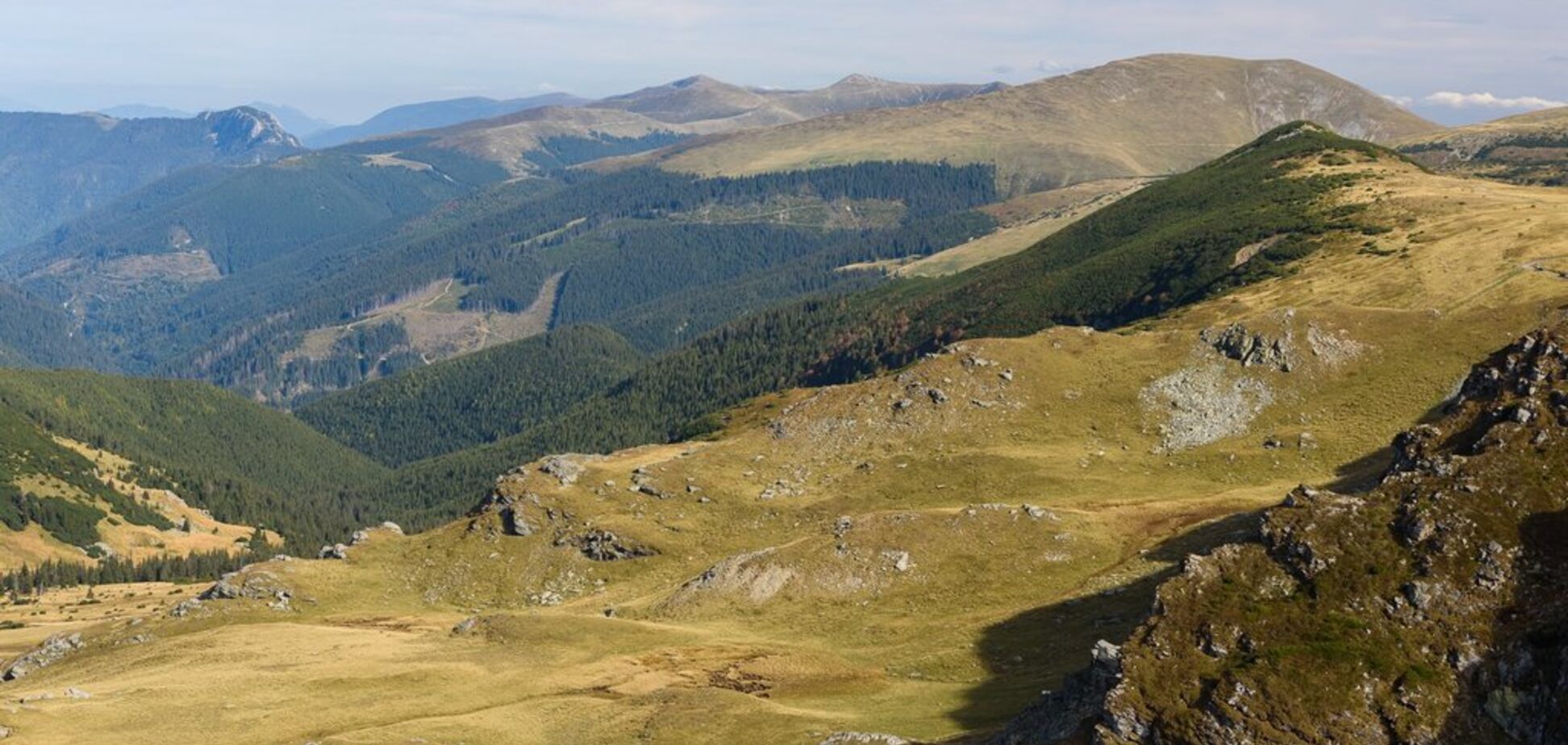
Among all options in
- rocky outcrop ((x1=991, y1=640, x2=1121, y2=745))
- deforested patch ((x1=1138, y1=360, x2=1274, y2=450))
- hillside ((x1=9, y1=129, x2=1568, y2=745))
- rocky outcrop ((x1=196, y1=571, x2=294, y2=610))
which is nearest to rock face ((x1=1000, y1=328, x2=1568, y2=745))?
rocky outcrop ((x1=991, y1=640, x2=1121, y2=745))

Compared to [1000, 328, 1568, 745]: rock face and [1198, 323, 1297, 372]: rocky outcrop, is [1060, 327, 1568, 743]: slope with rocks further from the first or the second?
[1198, 323, 1297, 372]: rocky outcrop

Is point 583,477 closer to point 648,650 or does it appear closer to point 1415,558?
point 648,650

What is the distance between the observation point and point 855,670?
94.2m

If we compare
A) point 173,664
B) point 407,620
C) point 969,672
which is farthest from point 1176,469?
point 173,664

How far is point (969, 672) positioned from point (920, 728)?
1490 cm

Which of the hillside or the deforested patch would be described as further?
the deforested patch

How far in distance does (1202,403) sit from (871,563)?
61791 millimetres

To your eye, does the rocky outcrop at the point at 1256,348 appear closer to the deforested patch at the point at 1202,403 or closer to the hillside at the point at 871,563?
the hillside at the point at 871,563

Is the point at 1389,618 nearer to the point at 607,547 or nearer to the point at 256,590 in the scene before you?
the point at 607,547

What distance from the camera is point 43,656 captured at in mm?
125875

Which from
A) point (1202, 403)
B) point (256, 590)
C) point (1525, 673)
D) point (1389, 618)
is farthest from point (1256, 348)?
point (256, 590)

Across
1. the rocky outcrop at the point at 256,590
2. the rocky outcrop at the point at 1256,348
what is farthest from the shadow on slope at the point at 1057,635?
the rocky outcrop at the point at 256,590

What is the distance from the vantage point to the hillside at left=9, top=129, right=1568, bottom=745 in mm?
82438

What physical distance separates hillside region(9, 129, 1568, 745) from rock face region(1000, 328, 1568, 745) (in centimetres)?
35
